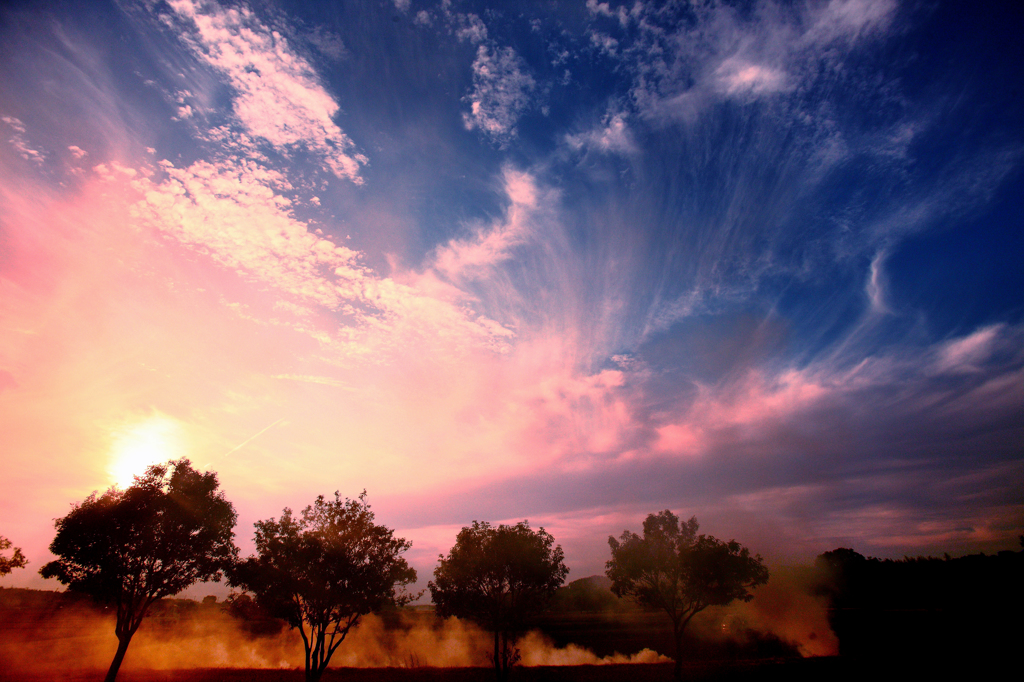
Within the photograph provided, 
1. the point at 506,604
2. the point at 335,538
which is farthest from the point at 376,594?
the point at 506,604

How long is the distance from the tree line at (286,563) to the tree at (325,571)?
6cm

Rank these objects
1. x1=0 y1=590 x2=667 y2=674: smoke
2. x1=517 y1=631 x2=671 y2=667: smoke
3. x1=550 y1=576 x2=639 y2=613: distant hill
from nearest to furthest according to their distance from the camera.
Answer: x1=0 y1=590 x2=667 y2=674: smoke, x1=517 y1=631 x2=671 y2=667: smoke, x1=550 y1=576 x2=639 y2=613: distant hill

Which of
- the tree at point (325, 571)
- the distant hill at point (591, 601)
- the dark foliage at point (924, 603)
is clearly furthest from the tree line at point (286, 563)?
the distant hill at point (591, 601)

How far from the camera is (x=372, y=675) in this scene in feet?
133

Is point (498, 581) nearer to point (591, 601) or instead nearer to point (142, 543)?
point (142, 543)

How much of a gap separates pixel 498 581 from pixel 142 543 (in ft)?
83.2

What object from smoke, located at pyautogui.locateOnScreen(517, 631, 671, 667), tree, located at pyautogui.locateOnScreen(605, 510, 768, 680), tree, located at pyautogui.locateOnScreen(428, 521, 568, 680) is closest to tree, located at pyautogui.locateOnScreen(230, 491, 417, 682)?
tree, located at pyautogui.locateOnScreen(428, 521, 568, 680)

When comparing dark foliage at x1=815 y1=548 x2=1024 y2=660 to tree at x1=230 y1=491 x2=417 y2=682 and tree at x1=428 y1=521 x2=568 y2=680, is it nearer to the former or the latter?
tree at x1=428 y1=521 x2=568 y2=680

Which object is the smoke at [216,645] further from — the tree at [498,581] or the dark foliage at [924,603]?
the dark foliage at [924,603]

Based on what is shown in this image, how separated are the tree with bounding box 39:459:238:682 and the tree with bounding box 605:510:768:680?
121ft

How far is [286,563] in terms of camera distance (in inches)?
979

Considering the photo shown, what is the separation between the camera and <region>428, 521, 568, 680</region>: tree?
109 ft

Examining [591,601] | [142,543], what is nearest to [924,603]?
[591,601]

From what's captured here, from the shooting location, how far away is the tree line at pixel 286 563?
24.6 meters
